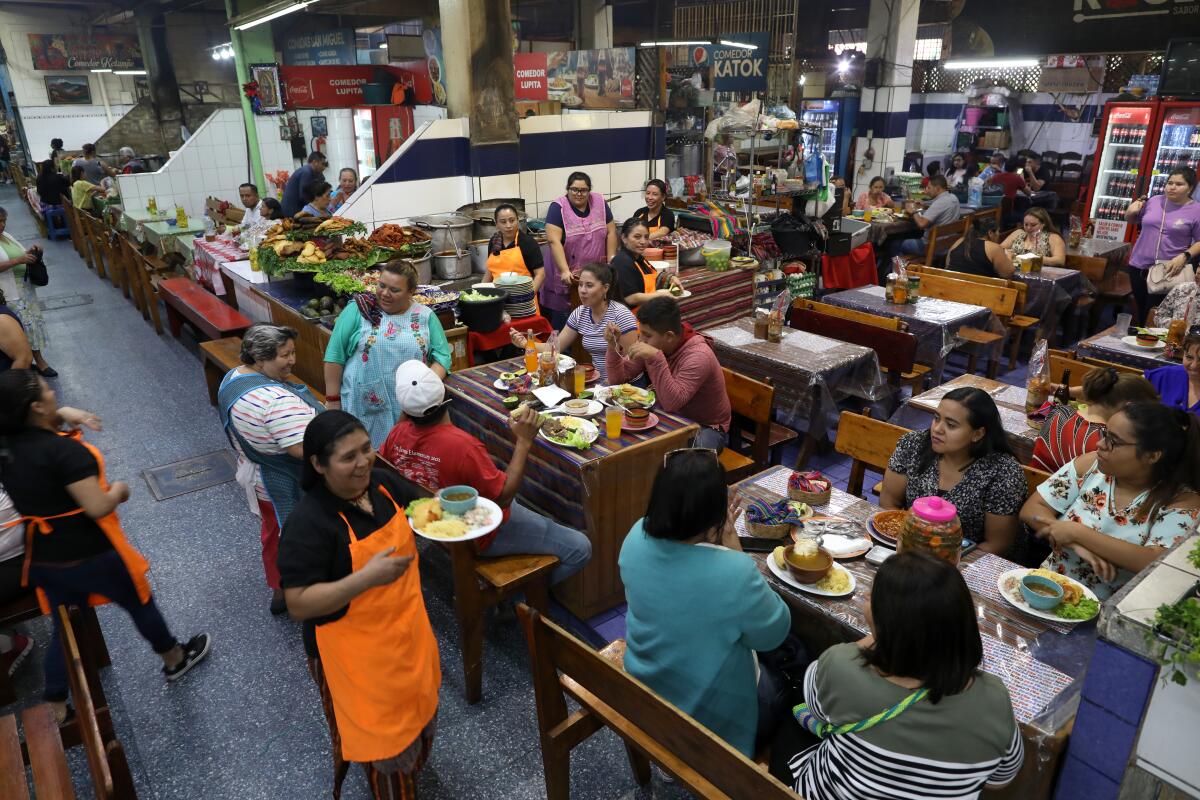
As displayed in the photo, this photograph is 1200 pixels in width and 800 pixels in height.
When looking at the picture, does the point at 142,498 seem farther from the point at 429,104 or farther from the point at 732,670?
the point at 429,104


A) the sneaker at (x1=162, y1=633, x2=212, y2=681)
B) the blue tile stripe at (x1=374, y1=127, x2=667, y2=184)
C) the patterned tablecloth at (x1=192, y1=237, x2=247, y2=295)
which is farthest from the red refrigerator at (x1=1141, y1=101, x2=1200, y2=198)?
the sneaker at (x1=162, y1=633, x2=212, y2=681)

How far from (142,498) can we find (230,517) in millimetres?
786

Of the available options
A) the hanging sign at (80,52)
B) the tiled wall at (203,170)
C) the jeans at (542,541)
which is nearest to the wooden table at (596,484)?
the jeans at (542,541)

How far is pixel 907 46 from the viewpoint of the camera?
12.2 metres

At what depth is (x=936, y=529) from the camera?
2.71m

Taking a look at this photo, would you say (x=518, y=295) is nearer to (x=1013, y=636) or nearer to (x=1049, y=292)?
(x=1013, y=636)

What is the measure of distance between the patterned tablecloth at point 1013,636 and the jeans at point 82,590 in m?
2.68

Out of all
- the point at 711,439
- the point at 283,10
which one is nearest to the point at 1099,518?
the point at 711,439

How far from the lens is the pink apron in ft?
21.7

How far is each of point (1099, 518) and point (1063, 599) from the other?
1.78 feet

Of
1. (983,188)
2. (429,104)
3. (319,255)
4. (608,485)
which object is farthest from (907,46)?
(608,485)

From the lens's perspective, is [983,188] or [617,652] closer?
[617,652]

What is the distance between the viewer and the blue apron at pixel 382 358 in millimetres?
4359

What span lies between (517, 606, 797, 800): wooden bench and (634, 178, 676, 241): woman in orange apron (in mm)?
5303
